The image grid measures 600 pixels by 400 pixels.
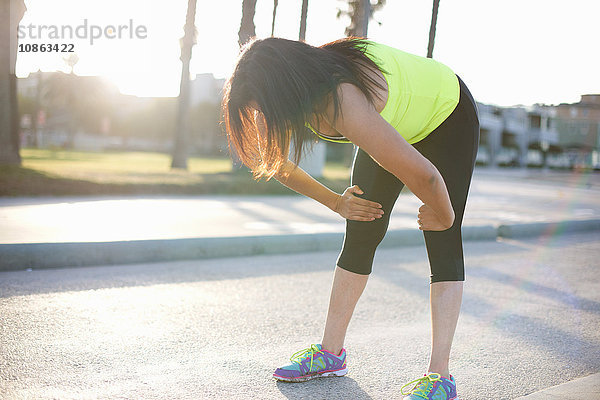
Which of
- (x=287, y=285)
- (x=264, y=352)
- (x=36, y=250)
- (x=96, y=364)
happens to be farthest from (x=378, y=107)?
(x=36, y=250)

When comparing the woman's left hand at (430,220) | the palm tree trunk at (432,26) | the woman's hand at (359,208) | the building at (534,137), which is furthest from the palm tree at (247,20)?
the building at (534,137)

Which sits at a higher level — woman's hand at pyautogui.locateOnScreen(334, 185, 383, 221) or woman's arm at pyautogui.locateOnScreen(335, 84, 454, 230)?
woman's arm at pyautogui.locateOnScreen(335, 84, 454, 230)

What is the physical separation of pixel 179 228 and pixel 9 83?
7951 mm

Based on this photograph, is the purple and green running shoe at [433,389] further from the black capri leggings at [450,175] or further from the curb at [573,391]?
the black capri leggings at [450,175]

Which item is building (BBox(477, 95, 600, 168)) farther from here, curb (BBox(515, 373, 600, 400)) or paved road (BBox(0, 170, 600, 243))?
curb (BBox(515, 373, 600, 400))

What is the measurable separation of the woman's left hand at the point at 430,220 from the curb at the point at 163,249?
3.16 meters

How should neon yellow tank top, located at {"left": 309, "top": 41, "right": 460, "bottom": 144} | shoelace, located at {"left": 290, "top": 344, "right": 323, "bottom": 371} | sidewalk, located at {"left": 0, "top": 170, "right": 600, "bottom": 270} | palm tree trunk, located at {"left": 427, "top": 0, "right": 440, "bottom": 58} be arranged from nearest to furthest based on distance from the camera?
neon yellow tank top, located at {"left": 309, "top": 41, "right": 460, "bottom": 144} < shoelace, located at {"left": 290, "top": 344, "right": 323, "bottom": 371} < sidewalk, located at {"left": 0, "top": 170, "right": 600, "bottom": 270} < palm tree trunk, located at {"left": 427, "top": 0, "right": 440, "bottom": 58}

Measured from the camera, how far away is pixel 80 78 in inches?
2566

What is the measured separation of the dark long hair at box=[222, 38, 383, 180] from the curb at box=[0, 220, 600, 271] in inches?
114

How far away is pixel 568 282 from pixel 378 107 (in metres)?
3.61

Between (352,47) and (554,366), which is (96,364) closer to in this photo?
(352,47)

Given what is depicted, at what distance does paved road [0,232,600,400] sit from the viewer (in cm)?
227

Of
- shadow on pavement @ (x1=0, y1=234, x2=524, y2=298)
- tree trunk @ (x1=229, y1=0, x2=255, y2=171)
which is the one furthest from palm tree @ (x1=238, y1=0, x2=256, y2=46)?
shadow on pavement @ (x1=0, y1=234, x2=524, y2=298)

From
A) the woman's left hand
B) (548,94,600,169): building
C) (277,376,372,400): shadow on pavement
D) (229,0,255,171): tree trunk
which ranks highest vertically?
(548,94,600,169): building
